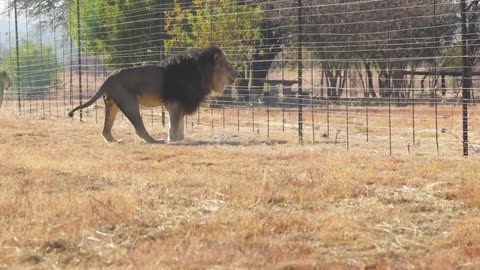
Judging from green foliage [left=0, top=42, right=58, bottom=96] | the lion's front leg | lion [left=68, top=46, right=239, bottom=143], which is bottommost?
the lion's front leg

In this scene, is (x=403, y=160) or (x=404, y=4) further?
(x=404, y=4)

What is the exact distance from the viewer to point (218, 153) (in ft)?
40.0

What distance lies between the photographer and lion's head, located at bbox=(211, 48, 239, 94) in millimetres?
15383

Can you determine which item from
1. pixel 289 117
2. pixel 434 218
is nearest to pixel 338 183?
pixel 434 218

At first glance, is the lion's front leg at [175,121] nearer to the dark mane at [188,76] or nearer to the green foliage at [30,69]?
the dark mane at [188,76]

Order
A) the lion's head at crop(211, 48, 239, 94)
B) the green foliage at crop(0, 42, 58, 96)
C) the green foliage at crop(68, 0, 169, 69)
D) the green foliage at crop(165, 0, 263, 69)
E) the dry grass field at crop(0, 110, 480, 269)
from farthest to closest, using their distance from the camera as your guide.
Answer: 1. the green foliage at crop(0, 42, 58, 96)
2. the green foliage at crop(68, 0, 169, 69)
3. the green foliage at crop(165, 0, 263, 69)
4. the lion's head at crop(211, 48, 239, 94)
5. the dry grass field at crop(0, 110, 480, 269)

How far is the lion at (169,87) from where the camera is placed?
592 inches

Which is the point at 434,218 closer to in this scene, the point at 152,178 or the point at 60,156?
the point at 152,178

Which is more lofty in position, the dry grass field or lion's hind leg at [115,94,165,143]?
lion's hind leg at [115,94,165,143]

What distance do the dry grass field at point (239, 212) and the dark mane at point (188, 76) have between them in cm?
384

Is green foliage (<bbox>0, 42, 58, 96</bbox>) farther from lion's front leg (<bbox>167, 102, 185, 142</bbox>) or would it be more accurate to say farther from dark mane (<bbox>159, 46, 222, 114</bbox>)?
lion's front leg (<bbox>167, 102, 185, 142</bbox>)

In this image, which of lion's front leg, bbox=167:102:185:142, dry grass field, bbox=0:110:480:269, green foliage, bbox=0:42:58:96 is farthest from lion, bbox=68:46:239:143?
green foliage, bbox=0:42:58:96

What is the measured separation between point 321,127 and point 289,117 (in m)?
5.09

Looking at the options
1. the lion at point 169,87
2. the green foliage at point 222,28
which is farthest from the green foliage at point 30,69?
the lion at point 169,87
